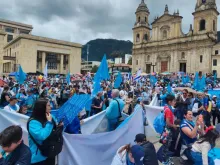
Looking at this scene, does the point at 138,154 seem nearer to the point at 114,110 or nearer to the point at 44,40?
the point at 114,110

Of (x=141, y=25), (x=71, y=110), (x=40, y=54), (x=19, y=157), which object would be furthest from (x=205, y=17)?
(x=19, y=157)

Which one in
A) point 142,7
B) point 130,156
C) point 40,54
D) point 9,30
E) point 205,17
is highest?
point 142,7

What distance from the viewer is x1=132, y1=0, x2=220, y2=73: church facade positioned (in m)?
46.7

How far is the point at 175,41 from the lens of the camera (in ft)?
171

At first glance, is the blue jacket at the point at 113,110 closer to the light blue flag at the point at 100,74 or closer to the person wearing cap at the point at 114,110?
the person wearing cap at the point at 114,110

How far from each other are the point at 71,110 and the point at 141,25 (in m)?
58.6

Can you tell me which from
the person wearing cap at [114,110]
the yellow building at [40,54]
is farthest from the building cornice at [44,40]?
the person wearing cap at [114,110]

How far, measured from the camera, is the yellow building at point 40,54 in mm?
46375

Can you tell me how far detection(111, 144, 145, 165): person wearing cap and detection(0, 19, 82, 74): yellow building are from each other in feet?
154

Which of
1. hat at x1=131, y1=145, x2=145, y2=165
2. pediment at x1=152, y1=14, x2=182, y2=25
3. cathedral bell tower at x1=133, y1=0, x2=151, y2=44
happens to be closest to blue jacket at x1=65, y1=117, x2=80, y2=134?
hat at x1=131, y1=145, x2=145, y2=165

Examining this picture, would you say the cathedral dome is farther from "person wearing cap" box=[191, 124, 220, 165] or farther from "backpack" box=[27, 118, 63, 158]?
"backpack" box=[27, 118, 63, 158]

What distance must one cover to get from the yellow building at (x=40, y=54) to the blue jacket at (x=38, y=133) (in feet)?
154

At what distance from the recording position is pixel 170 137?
3871 millimetres

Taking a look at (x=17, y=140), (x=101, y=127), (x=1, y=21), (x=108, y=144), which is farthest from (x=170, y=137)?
(x=1, y=21)
